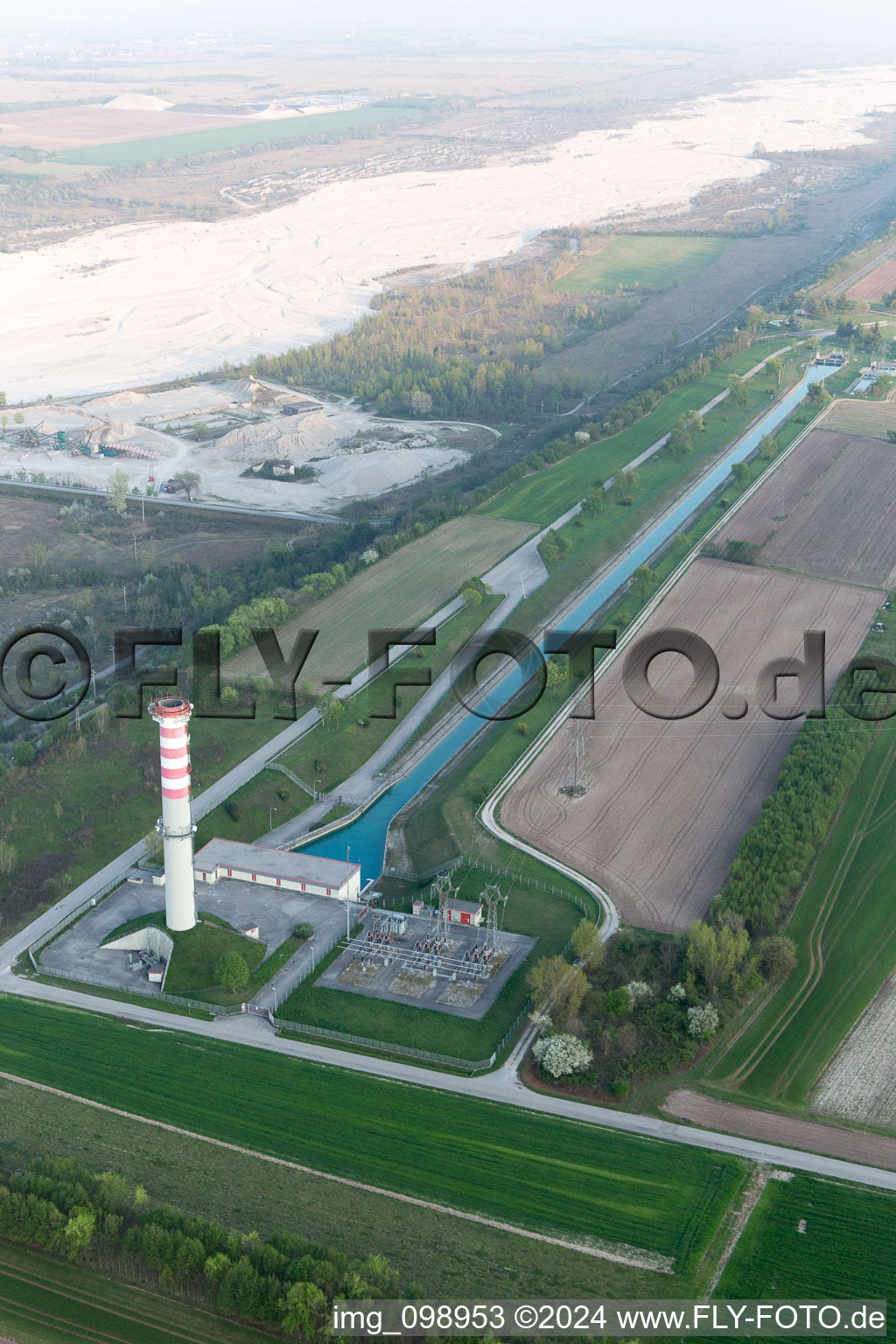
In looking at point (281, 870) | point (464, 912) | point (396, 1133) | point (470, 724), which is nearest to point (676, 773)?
point (470, 724)

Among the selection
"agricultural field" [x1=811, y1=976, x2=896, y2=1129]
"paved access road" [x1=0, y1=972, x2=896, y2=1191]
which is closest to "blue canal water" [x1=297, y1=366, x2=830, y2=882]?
"paved access road" [x1=0, y1=972, x2=896, y2=1191]

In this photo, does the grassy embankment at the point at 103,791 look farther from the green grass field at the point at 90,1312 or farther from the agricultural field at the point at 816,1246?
the agricultural field at the point at 816,1246

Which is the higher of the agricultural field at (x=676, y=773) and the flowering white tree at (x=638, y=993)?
the agricultural field at (x=676, y=773)

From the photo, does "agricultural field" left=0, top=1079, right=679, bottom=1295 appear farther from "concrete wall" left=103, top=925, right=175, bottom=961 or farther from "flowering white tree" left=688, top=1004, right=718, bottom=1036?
"flowering white tree" left=688, top=1004, right=718, bottom=1036

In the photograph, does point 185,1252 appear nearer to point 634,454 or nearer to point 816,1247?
point 816,1247

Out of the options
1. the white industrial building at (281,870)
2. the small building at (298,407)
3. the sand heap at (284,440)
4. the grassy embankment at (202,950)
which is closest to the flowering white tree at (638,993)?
the white industrial building at (281,870)

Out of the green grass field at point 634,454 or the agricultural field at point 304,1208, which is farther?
the green grass field at point 634,454
